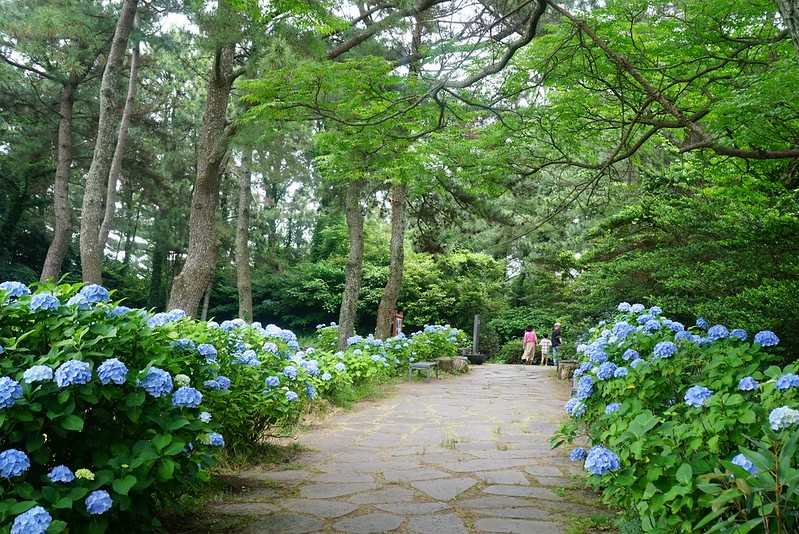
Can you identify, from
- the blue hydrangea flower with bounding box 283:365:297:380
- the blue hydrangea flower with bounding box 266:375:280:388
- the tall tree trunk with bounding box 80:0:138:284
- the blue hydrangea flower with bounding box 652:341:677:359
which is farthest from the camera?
the tall tree trunk with bounding box 80:0:138:284

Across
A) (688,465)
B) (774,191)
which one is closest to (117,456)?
(688,465)

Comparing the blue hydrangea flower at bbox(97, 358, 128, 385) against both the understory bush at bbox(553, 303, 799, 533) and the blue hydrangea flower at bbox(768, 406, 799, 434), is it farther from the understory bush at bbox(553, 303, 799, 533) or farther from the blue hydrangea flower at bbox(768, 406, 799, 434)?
the blue hydrangea flower at bbox(768, 406, 799, 434)

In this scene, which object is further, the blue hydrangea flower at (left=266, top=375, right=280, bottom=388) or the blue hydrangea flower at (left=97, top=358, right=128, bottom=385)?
the blue hydrangea flower at (left=266, top=375, right=280, bottom=388)

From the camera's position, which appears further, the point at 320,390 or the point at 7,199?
the point at 7,199

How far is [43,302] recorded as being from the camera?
8.13ft

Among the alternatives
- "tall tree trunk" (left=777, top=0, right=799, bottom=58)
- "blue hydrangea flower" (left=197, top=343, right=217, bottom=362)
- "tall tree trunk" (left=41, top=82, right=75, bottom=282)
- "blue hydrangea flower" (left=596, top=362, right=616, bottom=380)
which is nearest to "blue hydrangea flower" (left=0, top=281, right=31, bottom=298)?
"blue hydrangea flower" (left=197, top=343, right=217, bottom=362)

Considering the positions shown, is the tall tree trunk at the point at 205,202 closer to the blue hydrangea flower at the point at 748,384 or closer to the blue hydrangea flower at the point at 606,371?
the blue hydrangea flower at the point at 606,371

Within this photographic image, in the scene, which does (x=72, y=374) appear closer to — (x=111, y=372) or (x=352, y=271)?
(x=111, y=372)

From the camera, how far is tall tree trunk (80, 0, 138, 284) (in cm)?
928

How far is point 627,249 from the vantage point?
9.83 m

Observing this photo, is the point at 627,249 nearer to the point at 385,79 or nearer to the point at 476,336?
the point at 385,79

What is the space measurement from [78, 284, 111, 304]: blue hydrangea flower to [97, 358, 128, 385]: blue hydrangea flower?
49 cm

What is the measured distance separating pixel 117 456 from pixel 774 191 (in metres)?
5.47

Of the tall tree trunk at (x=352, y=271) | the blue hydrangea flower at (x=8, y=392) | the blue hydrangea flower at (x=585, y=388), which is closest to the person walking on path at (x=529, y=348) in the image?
the tall tree trunk at (x=352, y=271)
